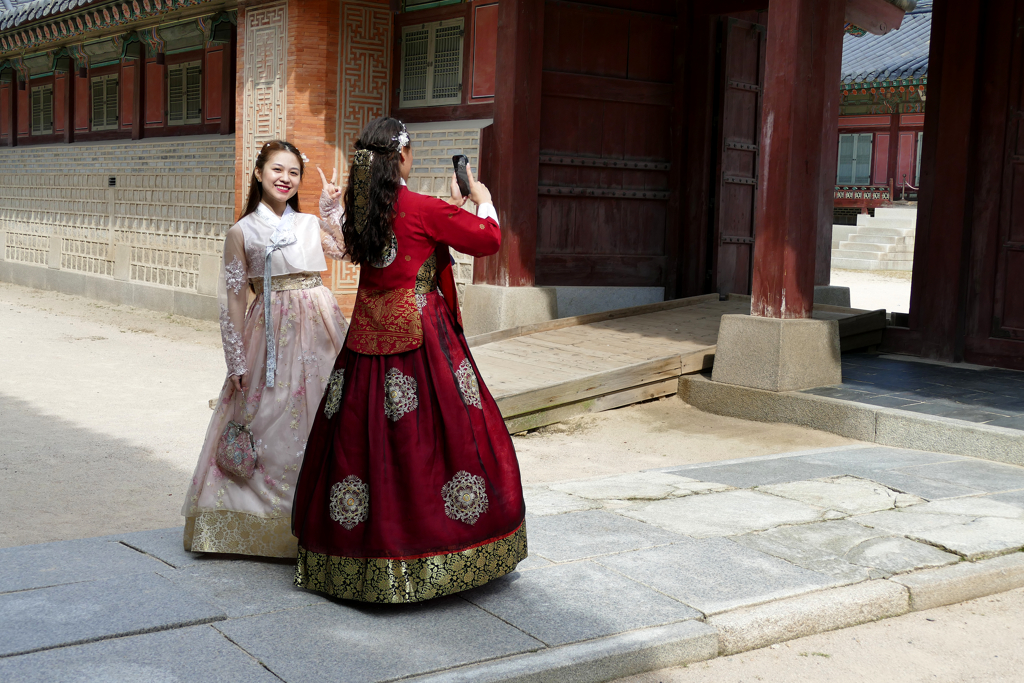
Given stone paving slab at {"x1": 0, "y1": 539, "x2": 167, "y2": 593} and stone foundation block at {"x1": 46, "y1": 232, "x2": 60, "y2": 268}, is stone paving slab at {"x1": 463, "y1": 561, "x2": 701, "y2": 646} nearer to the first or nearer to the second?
stone paving slab at {"x1": 0, "y1": 539, "x2": 167, "y2": 593}

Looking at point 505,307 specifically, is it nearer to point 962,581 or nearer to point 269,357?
point 269,357

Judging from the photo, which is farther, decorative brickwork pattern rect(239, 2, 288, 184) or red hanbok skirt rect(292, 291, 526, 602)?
decorative brickwork pattern rect(239, 2, 288, 184)

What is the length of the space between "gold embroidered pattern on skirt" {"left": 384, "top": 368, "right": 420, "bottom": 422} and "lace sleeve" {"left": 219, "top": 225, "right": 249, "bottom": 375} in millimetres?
739

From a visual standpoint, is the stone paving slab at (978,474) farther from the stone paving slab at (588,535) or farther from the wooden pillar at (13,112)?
the wooden pillar at (13,112)

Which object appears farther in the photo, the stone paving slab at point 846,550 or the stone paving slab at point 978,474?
the stone paving slab at point 978,474

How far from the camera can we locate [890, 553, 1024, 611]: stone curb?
3.86m

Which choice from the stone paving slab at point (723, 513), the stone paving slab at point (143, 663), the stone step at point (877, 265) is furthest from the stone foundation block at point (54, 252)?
the stone step at point (877, 265)

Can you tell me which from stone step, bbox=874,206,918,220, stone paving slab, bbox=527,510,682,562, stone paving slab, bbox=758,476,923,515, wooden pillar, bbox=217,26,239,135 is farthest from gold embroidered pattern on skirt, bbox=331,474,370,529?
stone step, bbox=874,206,918,220

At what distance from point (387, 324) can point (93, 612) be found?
1247 millimetres

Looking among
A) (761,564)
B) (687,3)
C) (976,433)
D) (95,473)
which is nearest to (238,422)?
(761,564)

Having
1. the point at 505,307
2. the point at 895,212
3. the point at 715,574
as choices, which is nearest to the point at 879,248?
the point at 895,212

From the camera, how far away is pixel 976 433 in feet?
19.9

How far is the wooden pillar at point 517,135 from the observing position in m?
9.35

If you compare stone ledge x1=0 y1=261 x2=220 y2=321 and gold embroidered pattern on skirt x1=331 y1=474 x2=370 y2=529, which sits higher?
gold embroidered pattern on skirt x1=331 y1=474 x2=370 y2=529
